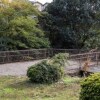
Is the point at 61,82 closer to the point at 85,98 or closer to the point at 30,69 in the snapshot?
the point at 30,69

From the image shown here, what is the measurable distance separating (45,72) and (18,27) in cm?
1005

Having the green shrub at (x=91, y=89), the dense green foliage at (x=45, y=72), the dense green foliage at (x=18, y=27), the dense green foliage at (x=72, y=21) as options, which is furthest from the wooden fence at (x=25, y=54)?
the green shrub at (x=91, y=89)

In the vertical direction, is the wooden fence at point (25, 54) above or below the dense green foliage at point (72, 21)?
below

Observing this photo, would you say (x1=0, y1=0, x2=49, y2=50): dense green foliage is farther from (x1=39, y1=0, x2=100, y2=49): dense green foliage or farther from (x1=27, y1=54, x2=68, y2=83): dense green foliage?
(x1=27, y1=54, x2=68, y2=83): dense green foliage

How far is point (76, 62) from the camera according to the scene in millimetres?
19203

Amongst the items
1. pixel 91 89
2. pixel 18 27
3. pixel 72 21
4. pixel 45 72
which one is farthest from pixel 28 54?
pixel 91 89

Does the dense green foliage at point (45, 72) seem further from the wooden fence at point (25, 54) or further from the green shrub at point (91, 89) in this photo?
the wooden fence at point (25, 54)

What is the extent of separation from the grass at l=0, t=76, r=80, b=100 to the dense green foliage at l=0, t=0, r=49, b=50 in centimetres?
848

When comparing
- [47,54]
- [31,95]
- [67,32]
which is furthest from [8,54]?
[31,95]

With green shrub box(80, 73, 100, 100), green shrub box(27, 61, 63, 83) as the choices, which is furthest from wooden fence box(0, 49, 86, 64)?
green shrub box(80, 73, 100, 100)

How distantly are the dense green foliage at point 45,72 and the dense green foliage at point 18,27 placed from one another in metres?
9.06

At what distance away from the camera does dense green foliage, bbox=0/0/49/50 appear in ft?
73.1

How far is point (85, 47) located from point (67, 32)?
2247 millimetres

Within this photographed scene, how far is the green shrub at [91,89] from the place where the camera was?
21.5ft
